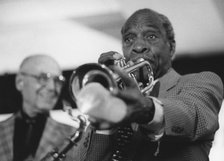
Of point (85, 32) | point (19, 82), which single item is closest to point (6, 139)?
point (19, 82)

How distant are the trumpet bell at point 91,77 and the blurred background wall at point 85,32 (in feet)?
6.99

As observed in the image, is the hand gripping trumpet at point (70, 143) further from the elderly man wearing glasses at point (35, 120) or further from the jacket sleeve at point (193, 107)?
the elderly man wearing glasses at point (35, 120)

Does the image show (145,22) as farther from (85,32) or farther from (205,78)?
(85,32)

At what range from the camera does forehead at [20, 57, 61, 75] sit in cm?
340

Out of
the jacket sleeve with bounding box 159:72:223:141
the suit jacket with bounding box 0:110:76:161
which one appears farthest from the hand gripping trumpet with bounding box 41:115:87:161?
the suit jacket with bounding box 0:110:76:161

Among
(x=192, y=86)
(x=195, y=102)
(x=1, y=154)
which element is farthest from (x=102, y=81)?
(x=1, y=154)

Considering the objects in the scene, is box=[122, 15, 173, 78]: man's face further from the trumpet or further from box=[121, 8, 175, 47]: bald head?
the trumpet

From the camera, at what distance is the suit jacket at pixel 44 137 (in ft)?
9.98

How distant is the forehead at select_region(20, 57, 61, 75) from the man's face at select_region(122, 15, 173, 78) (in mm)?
1258

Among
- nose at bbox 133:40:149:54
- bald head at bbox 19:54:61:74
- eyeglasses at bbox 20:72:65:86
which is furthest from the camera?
bald head at bbox 19:54:61:74

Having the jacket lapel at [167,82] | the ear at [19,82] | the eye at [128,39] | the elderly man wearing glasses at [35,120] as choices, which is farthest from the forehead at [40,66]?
the jacket lapel at [167,82]

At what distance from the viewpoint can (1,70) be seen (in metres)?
4.06

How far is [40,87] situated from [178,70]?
1.26 metres

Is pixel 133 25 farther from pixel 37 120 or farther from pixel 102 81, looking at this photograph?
pixel 37 120
